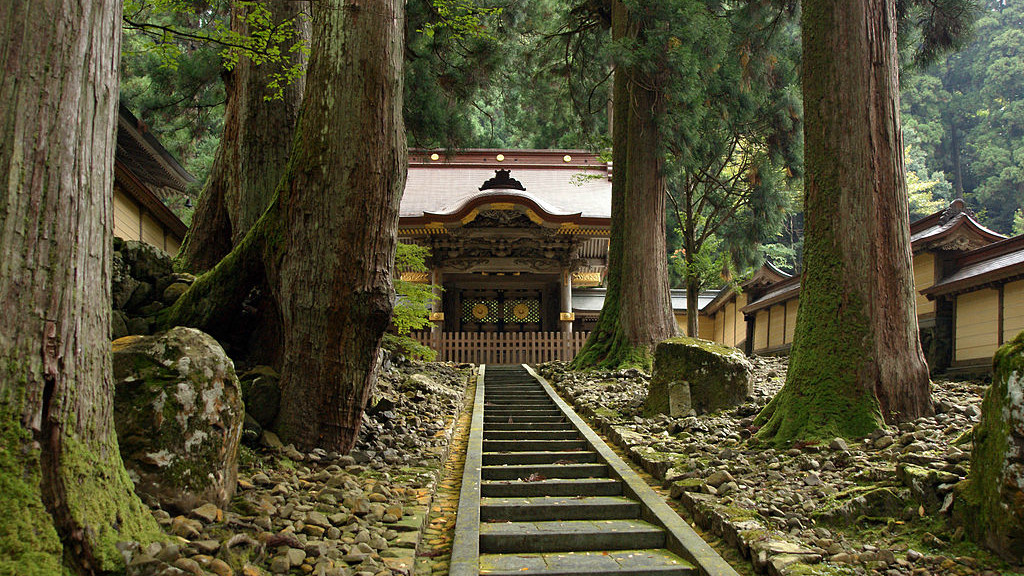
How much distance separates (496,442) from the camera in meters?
6.89

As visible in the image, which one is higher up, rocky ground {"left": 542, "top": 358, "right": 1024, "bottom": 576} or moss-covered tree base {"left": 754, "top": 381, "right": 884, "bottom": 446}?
moss-covered tree base {"left": 754, "top": 381, "right": 884, "bottom": 446}

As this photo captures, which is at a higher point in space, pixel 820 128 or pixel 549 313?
pixel 820 128

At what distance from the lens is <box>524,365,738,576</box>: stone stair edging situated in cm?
357

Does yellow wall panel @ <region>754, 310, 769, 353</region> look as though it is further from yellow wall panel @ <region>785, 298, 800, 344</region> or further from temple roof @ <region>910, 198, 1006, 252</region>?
temple roof @ <region>910, 198, 1006, 252</region>

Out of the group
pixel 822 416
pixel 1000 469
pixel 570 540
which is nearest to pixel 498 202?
pixel 822 416

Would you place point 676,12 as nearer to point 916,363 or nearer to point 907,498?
point 916,363

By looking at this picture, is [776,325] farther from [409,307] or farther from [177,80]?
[177,80]

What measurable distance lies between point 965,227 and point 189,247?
39.3 ft

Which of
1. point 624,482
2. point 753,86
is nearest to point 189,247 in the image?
point 624,482

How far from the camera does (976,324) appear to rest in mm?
10500

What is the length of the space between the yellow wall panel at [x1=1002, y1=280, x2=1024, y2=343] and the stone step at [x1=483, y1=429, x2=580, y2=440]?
7020mm

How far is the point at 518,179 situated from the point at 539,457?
16.2m

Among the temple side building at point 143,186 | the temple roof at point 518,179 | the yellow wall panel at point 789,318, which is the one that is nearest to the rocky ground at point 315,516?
the temple side building at point 143,186

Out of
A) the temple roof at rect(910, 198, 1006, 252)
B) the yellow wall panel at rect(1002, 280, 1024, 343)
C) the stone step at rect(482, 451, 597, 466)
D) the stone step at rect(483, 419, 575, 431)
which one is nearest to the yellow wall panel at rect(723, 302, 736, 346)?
the temple roof at rect(910, 198, 1006, 252)
